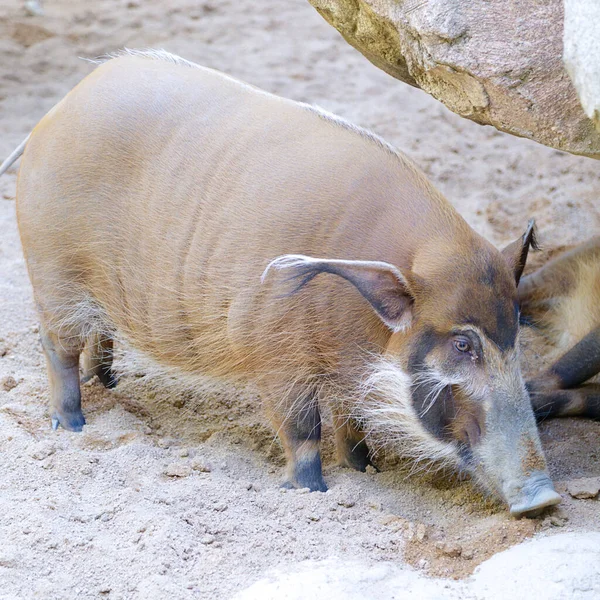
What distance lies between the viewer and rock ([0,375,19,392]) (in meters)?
3.83

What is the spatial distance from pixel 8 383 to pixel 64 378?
0.29 m

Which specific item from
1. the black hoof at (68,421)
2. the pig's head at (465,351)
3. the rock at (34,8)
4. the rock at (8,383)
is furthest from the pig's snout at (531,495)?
the rock at (34,8)

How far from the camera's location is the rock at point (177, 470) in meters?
3.24

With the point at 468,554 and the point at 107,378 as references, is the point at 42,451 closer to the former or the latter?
the point at 107,378

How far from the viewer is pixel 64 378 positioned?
3748 mm

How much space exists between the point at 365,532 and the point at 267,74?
464 cm

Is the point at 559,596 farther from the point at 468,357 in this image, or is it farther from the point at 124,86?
the point at 124,86

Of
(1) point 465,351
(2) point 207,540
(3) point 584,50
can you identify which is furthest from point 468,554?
(3) point 584,50

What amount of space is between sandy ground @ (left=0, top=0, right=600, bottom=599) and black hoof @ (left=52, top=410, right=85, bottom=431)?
0.05m

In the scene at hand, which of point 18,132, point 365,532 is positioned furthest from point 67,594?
point 18,132

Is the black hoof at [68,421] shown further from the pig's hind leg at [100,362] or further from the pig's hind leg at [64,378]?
the pig's hind leg at [100,362]

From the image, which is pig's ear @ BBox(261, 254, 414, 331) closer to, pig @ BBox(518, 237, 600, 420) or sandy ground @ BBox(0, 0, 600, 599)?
sandy ground @ BBox(0, 0, 600, 599)

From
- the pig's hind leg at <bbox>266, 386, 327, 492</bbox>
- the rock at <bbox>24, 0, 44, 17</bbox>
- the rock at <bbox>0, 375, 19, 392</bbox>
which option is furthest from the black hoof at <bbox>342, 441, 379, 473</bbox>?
the rock at <bbox>24, 0, 44, 17</bbox>

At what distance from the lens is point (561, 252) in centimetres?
497
